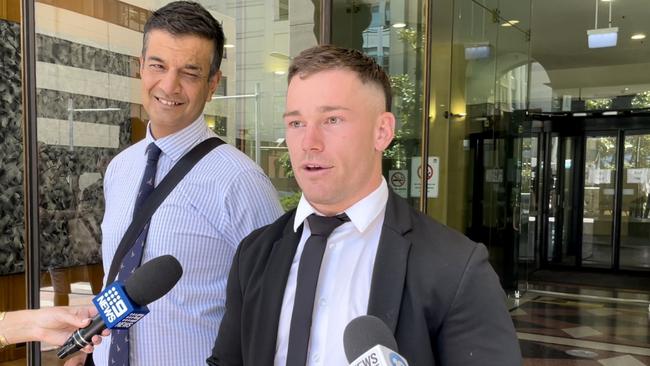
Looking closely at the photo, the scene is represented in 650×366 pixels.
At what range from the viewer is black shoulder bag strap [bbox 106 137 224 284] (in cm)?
146

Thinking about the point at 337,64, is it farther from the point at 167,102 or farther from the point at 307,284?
the point at 167,102

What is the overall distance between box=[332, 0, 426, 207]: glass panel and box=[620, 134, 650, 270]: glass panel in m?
7.38

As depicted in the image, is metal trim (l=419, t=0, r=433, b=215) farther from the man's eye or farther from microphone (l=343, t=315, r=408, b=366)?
microphone (l=343, t=315, r=408, b=366)

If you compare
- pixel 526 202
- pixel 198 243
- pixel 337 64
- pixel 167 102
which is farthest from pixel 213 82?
pixel 526 202

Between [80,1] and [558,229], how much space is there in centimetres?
1047

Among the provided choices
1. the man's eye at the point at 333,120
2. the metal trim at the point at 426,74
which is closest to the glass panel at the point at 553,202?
the metal trim at the point at 426,74

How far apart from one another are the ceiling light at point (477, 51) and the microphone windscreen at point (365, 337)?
7314 mm

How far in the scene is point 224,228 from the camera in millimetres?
1469

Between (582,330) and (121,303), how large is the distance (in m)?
6.71

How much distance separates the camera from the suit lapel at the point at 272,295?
3.37ft

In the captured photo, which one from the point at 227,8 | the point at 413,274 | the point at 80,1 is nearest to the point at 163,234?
the point at 413,274

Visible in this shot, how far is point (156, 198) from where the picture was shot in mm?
1486

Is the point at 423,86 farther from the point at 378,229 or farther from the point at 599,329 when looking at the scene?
the point at 378,229

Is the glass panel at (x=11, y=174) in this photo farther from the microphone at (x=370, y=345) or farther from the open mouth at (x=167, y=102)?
the microphone at (x=370, y=345)
